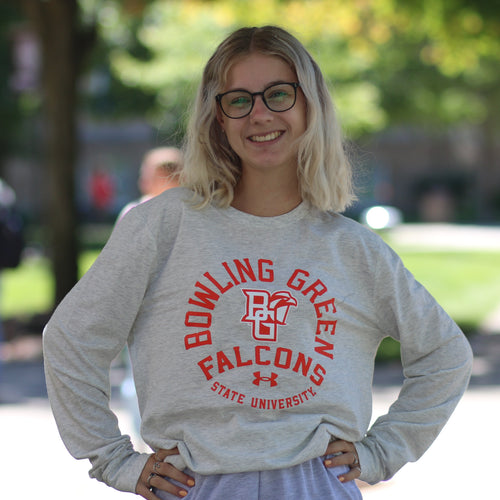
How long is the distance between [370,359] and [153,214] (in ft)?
2.12

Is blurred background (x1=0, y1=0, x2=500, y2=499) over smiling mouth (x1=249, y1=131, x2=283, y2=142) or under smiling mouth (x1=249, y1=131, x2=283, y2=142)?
under


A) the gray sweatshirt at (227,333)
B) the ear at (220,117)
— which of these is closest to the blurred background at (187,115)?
the ear at (220,117)

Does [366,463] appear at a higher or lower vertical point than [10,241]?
higher

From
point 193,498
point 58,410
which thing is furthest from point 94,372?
point 193,498

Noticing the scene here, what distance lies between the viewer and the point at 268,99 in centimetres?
229

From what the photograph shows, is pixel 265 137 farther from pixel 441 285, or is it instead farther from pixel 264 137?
pixel 441 285

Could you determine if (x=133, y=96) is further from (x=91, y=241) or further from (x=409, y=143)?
(x=409, y=143)

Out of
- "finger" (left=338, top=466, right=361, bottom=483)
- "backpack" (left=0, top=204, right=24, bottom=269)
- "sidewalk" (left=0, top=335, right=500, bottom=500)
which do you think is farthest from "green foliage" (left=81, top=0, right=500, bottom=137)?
"sidewalk" (left=0, top=335, right=500, bottom=500)

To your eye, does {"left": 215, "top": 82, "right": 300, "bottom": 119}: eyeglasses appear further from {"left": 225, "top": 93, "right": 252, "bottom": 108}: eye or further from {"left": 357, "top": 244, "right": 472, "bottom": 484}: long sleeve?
{"left": 357, "top": 244, "right": 472, "bottom": 484}: long sleeve

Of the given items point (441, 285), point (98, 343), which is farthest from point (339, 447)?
point (441, 285)

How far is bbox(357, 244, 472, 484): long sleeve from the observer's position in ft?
7.54

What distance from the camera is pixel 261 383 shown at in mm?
2113

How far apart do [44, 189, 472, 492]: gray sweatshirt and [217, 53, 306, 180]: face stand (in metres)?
0.15

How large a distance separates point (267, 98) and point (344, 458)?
2.92 feet
